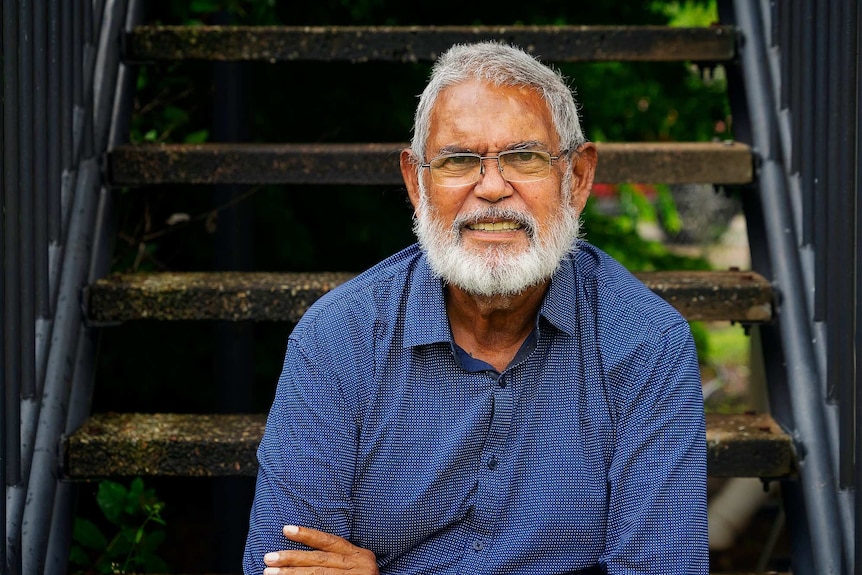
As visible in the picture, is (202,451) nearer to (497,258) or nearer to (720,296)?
(497,258)

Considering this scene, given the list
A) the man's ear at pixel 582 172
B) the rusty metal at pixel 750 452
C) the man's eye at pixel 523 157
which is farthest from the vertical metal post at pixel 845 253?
the man's eye at pixel 523 157

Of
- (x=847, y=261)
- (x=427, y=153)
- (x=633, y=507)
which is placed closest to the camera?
(x=633, y=507)

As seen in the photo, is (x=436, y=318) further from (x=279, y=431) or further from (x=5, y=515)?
(x=5, y=515)

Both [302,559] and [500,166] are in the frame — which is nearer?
[302,559]

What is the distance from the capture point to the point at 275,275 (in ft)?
10.8

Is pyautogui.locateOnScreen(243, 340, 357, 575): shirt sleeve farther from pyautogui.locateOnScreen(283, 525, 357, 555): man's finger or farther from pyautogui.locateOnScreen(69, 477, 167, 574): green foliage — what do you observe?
pyautogui.locateOnScreen(69, 477, 167, 574): green foliage

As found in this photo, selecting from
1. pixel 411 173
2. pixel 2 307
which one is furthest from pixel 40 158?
pixel 411 173

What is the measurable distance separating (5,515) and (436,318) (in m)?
1.07

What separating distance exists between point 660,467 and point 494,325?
504 millimetres

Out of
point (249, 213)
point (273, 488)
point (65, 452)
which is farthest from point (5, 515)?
point (249, 213)

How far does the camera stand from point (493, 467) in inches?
94.0

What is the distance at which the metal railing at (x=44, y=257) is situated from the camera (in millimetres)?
2637

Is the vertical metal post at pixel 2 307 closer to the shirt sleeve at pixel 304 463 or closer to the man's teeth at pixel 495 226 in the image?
the shirt sleeve at pixel 304 463

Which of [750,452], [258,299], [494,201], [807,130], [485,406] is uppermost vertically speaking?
[807,130]
